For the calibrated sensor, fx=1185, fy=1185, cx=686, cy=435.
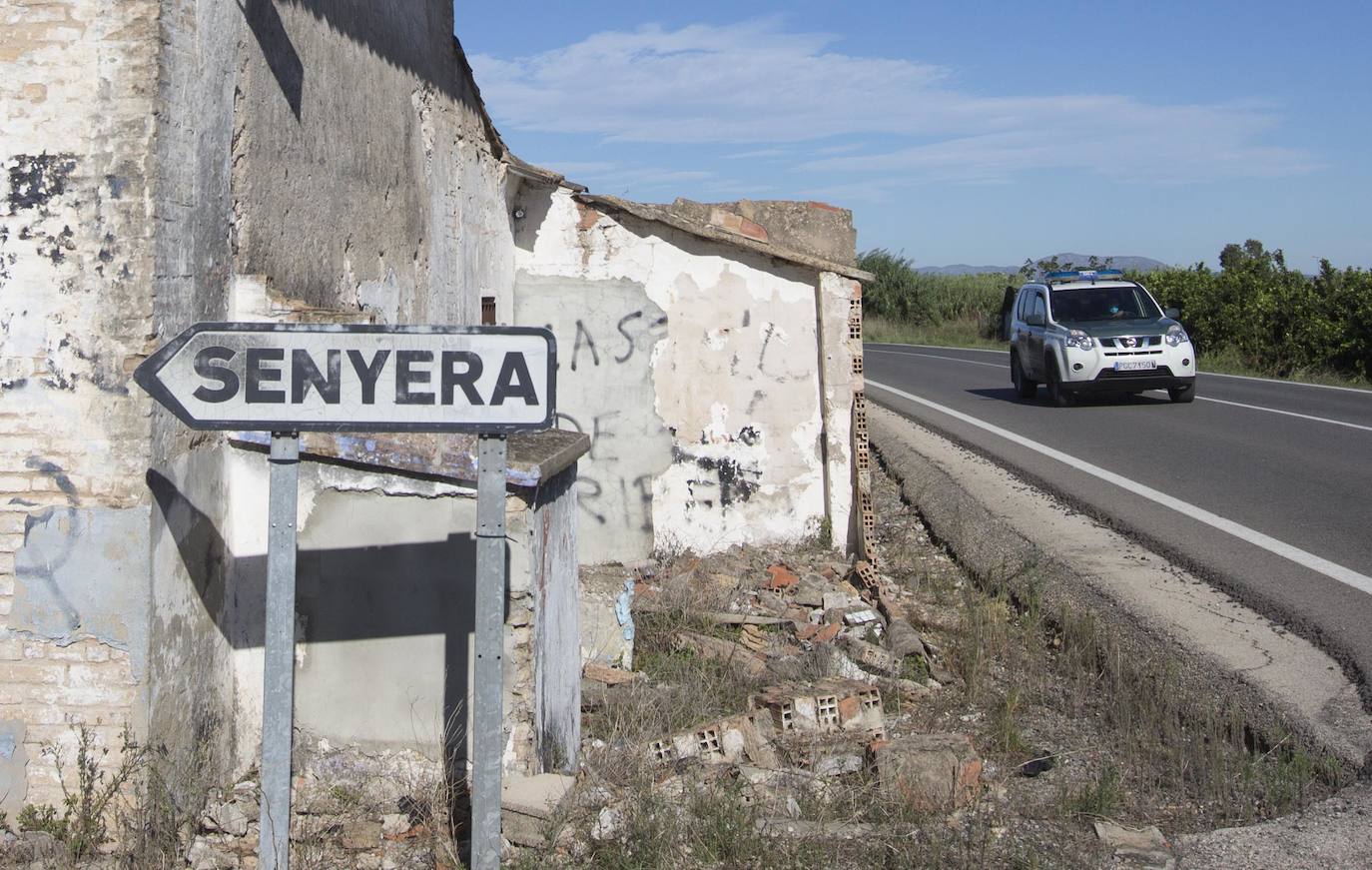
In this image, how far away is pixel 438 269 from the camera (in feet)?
24.2

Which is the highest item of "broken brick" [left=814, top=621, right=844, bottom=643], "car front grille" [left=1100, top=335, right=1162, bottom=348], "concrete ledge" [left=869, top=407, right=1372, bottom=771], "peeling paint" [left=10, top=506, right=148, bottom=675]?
"car front grille" [left=1100, top=335, right=1162, bottom=348]

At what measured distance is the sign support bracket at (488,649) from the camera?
3.12 metres

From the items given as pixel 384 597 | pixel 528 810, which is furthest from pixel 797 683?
pixel 384 597

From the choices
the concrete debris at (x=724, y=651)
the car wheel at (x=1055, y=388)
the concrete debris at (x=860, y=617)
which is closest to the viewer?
the concrete debris at (x=724, y=651)

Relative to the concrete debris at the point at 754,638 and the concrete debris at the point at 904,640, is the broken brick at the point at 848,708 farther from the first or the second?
the concrete debris at the point at 754,638

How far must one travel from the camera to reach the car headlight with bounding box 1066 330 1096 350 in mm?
16859

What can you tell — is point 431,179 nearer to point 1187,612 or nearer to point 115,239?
point 115,239

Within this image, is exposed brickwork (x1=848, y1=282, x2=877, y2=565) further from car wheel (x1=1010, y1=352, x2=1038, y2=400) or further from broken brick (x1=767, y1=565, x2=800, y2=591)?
car wheel (x1=1010, y1=352, x2=1038, y2=400)

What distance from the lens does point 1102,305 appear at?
18.0 metres

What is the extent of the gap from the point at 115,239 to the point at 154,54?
0.64 metres

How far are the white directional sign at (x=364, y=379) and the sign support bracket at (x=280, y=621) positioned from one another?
11 centimetres

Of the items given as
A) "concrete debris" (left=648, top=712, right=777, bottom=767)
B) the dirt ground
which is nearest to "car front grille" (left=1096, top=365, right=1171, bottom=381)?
the dirt ground

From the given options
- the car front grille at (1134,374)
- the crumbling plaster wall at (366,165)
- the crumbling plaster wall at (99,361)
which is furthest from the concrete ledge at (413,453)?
the car front grille at (1134,374)

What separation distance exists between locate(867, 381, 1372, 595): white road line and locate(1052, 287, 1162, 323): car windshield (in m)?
4.26
